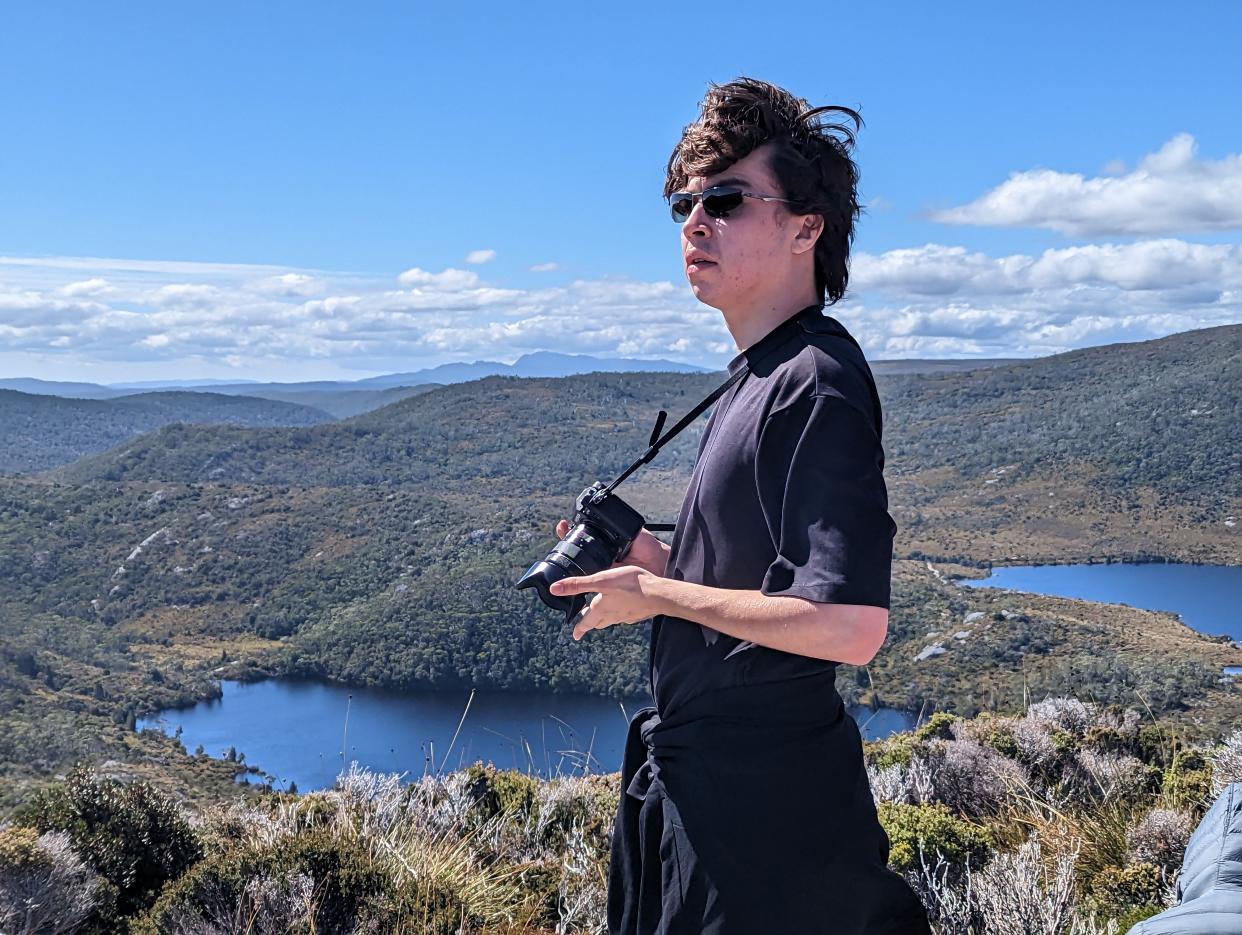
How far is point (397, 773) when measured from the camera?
3.61 meters

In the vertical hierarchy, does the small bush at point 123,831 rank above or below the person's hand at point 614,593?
below

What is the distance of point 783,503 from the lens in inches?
47.6

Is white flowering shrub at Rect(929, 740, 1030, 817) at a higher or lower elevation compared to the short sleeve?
lower

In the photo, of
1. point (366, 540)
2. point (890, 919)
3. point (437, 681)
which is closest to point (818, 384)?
point (890, 919)

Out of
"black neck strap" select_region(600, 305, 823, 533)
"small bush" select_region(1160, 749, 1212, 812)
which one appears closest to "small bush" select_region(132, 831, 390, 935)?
"black neck strap" select_region(600, 305, 823, 533)

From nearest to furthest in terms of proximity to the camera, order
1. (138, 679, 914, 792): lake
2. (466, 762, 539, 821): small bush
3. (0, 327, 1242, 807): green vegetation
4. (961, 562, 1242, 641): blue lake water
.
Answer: (466, 762, 539, 821): small bush → (0, 327, 1242, 807): green vegetation → (138, 679, 914, 792): lake → (961, 562, 1242, 641): blue lake water

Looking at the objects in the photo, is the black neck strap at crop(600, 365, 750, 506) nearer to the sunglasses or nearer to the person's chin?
the person's chin

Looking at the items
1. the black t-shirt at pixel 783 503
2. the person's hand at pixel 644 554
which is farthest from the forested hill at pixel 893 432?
the black t-shirt at pixel 783 503

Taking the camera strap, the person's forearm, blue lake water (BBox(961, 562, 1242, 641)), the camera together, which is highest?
the camera strap

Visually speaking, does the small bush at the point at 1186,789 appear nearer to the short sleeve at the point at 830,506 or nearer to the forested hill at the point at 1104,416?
the short sleeve at the point at 830,506

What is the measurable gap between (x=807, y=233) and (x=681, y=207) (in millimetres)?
201

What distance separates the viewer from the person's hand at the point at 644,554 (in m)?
1.56

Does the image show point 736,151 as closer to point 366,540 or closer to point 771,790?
point 771,790

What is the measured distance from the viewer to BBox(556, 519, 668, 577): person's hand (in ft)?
5.12
